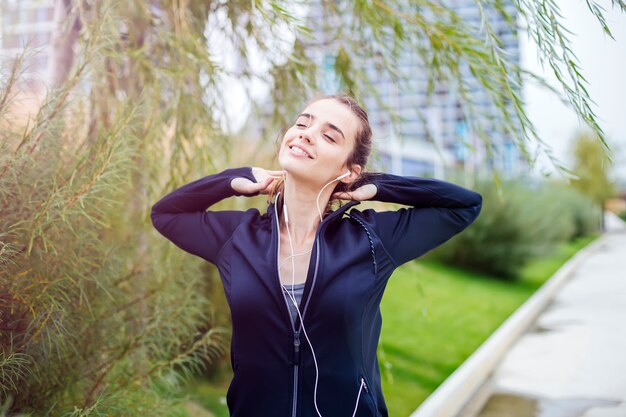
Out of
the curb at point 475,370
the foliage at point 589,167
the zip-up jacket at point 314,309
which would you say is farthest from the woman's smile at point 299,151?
the foliage at point 589,167

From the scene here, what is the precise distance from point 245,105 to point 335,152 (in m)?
2.02

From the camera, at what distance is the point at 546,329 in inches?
312

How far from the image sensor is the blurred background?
2111mm

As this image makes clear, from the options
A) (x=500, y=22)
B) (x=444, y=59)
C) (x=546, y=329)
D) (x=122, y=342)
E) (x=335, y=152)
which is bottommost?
(x=546, y=329)

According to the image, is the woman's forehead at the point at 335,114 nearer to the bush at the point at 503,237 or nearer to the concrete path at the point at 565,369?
the concrete path at the point at 565,369

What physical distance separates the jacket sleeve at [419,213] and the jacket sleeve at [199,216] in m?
0.47

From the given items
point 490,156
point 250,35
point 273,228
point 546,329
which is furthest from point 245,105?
point 546,329

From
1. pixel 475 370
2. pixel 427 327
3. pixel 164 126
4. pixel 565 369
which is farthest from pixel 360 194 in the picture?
pixel 427 327

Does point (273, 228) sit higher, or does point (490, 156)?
point (490, 156)

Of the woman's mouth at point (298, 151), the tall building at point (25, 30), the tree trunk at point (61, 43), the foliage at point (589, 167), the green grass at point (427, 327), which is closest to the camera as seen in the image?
the woman's mouth at point (298, 151)

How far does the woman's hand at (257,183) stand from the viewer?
87.3 inches

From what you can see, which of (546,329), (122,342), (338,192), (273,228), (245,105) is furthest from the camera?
(546,329)

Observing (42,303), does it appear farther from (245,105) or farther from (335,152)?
(245,105)

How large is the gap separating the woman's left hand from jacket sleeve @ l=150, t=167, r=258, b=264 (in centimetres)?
31
